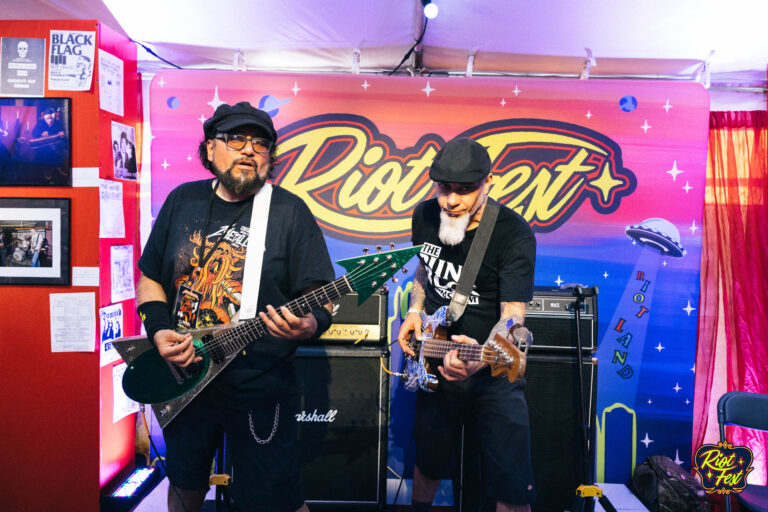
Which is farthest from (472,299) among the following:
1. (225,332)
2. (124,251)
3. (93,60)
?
(93,60)

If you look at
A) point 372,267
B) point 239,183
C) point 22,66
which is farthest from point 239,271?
point 22,66

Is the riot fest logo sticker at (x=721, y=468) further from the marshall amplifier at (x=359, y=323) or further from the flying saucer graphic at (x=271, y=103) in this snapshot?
the flying saucer graphic at (x=271, y=103)

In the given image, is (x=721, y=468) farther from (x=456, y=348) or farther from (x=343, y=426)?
(x=343, y=426)

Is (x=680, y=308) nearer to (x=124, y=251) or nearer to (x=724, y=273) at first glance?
(x=724, y=273)

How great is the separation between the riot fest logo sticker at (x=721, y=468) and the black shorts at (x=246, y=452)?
1.79m

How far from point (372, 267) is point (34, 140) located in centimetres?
223

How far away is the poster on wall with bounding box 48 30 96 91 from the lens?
8.86 ft

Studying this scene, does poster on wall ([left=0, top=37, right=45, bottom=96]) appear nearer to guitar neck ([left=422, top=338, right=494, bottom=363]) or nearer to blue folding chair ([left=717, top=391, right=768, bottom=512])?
guitar neck ([left=422, top=338, right=494, bottom=363])

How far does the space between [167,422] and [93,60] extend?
215 centimetres

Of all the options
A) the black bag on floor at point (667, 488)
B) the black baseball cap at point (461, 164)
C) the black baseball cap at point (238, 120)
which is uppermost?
the black baseball cap at point (238, 120)

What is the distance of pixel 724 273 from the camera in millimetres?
3352

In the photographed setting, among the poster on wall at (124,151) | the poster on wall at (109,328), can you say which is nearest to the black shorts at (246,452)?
the poster on wall at (109,328)

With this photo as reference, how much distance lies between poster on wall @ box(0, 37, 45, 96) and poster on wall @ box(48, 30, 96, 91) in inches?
2.2

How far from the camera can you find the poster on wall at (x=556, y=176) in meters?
3.25
